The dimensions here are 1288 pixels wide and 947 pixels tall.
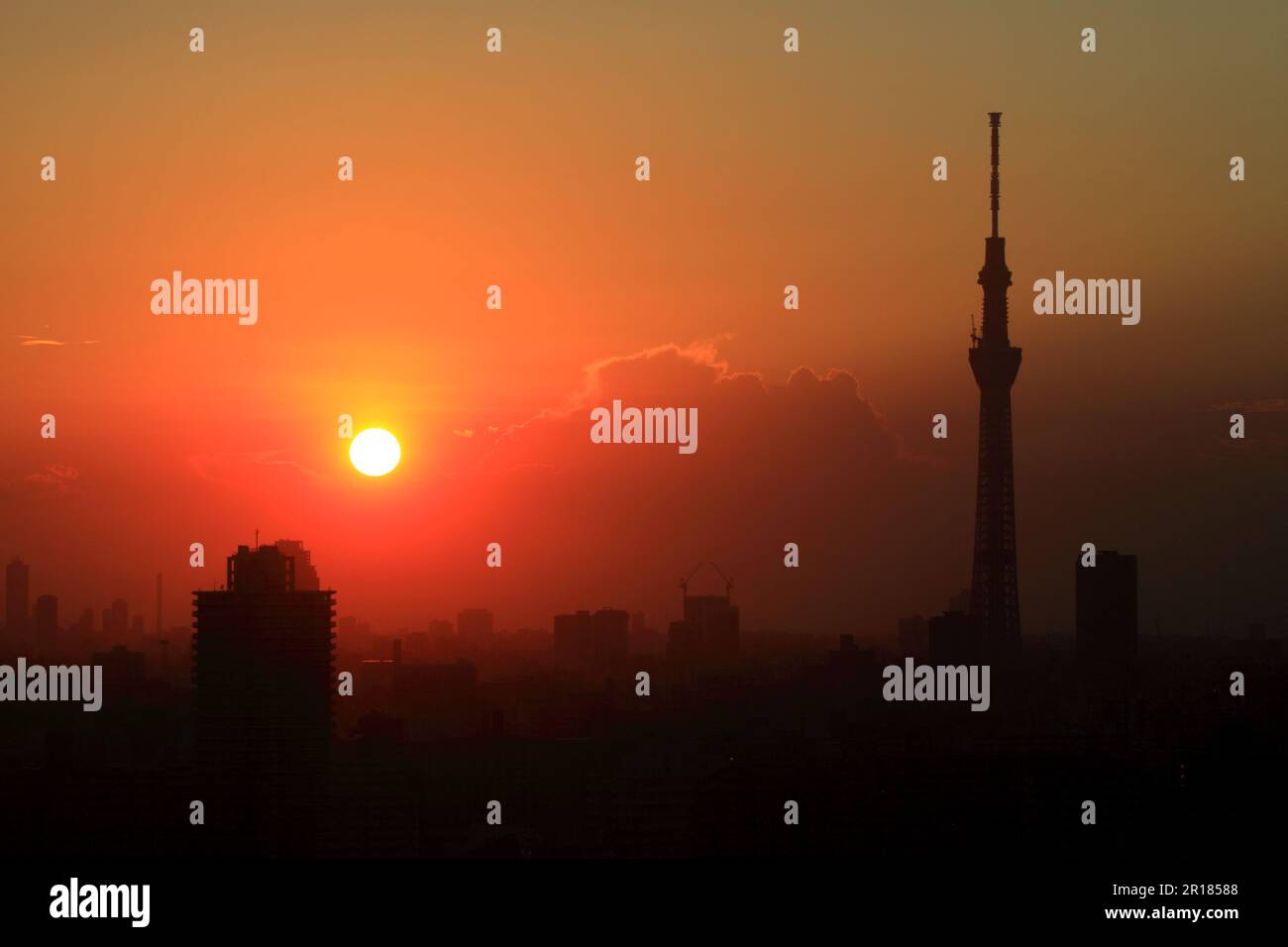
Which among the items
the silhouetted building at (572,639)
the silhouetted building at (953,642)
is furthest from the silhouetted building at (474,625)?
the silhouetted building at (953,642)

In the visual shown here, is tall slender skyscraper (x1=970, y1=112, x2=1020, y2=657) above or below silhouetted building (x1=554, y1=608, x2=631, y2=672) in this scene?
above

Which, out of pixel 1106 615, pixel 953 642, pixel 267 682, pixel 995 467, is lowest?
pixel 267 682

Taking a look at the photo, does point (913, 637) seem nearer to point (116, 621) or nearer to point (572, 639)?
point (572, 639)

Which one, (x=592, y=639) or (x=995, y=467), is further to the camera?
(x=995, y=467)

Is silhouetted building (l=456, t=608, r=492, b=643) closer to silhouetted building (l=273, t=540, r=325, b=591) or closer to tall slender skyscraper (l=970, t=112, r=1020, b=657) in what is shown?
silhouetted building (l=273, t=540, r=325, b=591)

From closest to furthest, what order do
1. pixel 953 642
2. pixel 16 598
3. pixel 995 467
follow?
1. pixel 16 598
2. pixel 953 642
3. pixel 995 467

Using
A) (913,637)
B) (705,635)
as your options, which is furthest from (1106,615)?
(705,635)

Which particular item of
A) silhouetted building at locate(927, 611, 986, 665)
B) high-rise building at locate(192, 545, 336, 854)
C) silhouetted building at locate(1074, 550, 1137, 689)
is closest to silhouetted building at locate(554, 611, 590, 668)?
high-rise building at locate(192, 545, 336, 854)
